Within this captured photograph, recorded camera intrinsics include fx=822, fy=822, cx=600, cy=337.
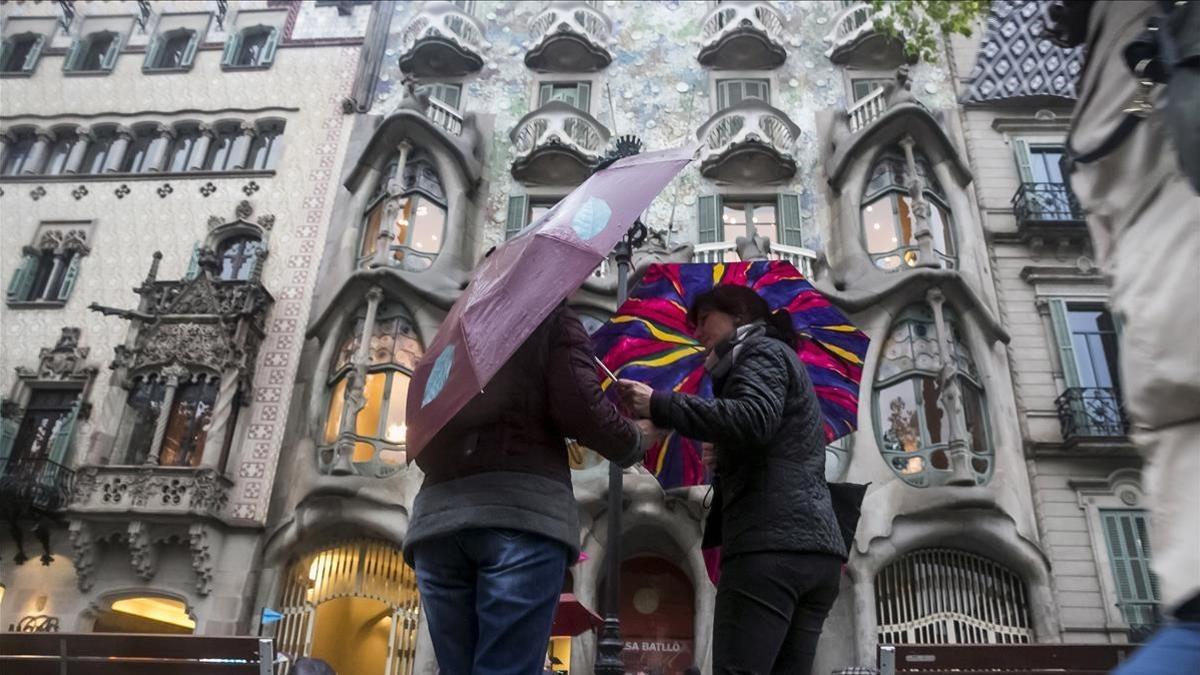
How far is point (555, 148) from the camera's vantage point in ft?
56.5

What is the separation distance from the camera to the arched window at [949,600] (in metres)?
13.0

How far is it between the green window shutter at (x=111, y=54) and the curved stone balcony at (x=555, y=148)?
10.7 m

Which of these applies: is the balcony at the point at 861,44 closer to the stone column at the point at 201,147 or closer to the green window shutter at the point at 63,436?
the stone column at the point at 201,147

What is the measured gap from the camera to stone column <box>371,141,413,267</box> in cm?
1586

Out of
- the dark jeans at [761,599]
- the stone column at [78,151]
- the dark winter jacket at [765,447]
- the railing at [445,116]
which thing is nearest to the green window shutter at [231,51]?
the stone column at [78,151]

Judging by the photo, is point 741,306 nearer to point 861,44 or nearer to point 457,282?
point 457,282

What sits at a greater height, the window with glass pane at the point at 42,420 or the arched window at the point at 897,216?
the arched window at the point at 897,216

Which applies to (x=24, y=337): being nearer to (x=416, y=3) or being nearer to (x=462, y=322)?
(x=416, y=3)

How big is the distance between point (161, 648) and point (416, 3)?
19400 mm

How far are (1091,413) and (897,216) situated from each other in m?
4.85

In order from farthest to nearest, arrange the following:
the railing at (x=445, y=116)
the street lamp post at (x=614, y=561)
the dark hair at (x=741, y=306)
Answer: the railing at (x=445, y=116) → the street lamp post at (x=614, y=561) → the dark hair at (x=741, y=306)

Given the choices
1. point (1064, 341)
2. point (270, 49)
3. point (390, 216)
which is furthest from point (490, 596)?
point (270, 49)

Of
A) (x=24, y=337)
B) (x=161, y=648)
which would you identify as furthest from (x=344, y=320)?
(x=161, y=648)

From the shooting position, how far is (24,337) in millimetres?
16969
